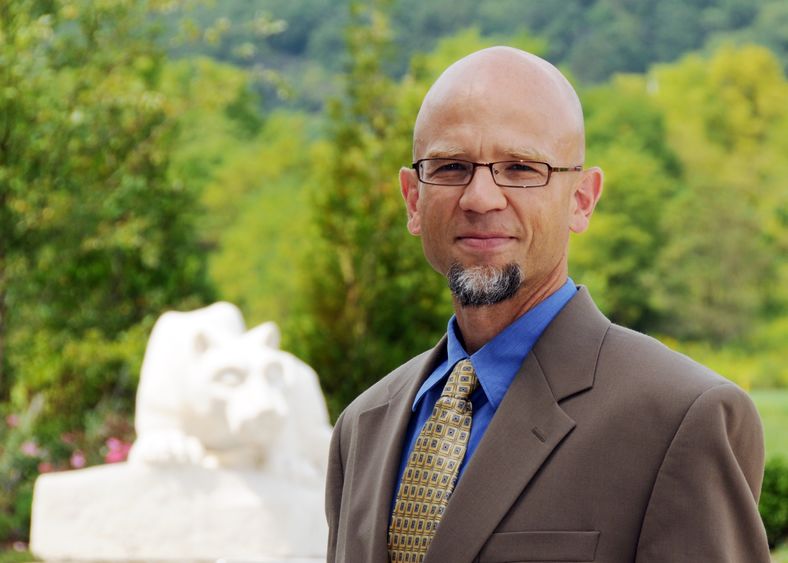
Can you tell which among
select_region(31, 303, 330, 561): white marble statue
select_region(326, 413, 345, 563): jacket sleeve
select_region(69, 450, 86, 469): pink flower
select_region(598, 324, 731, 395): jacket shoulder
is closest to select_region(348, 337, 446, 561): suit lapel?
select_region(326, 413, 345, 563): jacket sleeve

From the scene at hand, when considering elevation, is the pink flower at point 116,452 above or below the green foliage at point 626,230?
above

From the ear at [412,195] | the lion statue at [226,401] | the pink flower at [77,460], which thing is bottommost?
the pink flower at [77,460]

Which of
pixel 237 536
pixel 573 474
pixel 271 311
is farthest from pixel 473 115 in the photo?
pixel 271 311

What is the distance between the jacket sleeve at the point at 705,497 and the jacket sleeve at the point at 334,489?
2.32 feet

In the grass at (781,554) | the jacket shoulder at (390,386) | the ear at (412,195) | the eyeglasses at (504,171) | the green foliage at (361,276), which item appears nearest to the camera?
the eyeglasses at (504,171)

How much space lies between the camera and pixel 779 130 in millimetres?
46594

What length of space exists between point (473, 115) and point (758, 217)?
41.3 meters

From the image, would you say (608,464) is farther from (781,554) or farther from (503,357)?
(781,554)

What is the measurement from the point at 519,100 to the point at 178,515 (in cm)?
751

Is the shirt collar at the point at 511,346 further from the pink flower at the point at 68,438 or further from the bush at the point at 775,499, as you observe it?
the pink flower at the point at 68,438

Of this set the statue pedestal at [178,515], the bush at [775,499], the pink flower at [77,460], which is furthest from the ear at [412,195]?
the bush at [775,499]

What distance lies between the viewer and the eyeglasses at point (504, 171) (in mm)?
1779

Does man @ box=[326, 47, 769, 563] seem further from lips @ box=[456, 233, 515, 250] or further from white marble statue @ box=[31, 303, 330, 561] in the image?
white marble statue @ box=[31, 303, 330, 561]

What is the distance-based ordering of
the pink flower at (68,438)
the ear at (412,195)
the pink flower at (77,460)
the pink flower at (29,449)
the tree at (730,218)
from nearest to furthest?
1. the ear at (412,195)
2. the pink flower at (77,460)
3. the pink flower at (29,449)
4. the pink flower at (68,438)
5. the tree at (730,218)
